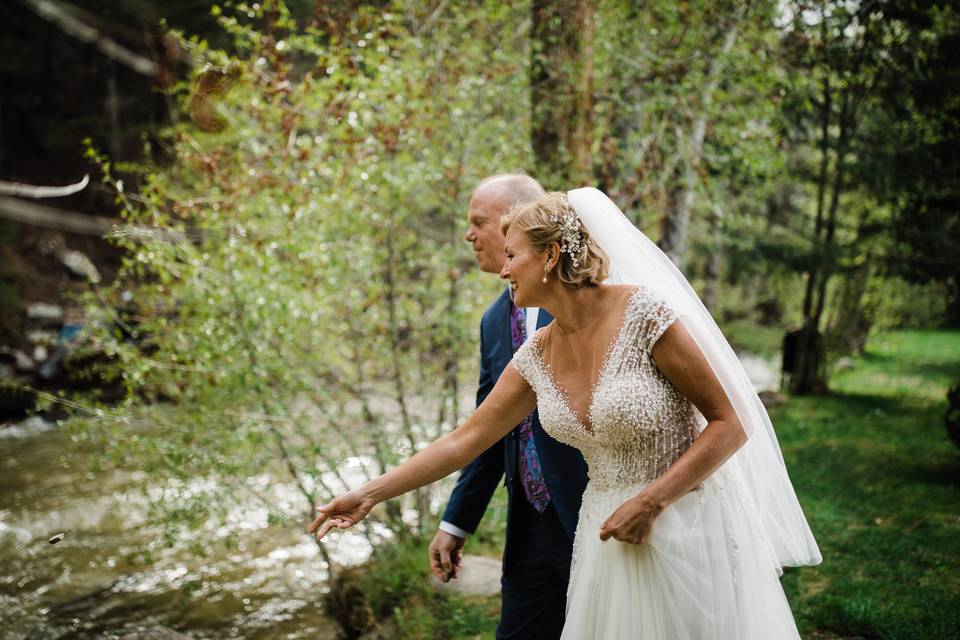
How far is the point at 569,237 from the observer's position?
7.59 ft

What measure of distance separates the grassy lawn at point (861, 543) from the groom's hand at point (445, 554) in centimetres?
183

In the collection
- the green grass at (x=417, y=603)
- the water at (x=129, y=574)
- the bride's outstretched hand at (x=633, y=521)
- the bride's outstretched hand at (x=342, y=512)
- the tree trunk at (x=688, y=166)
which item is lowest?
the water at (x=129, y=574)

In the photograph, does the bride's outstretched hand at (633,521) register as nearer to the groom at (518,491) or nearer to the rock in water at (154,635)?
the groom at (518,491)

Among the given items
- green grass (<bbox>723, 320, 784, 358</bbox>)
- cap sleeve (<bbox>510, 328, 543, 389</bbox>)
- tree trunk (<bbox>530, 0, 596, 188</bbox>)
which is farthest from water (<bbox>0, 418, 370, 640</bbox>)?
green grass (<bbox>723, 320, 784, 358</bbox>)

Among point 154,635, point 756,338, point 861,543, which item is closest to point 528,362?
point 154,635

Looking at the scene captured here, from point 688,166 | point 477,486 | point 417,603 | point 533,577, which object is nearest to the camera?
point 533,577

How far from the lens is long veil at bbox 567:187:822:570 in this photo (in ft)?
7.47

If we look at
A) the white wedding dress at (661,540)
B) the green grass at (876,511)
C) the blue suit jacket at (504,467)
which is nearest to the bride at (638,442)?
the white wedding dress at (661,540)

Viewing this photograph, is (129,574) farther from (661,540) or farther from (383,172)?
(661,540)

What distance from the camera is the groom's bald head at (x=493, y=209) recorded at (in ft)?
10.3

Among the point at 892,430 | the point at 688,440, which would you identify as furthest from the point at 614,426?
the point at 892,430

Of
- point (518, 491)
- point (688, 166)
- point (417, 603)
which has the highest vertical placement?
point (688, 166)

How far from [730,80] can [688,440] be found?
5443mm

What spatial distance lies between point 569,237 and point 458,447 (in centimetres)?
79
